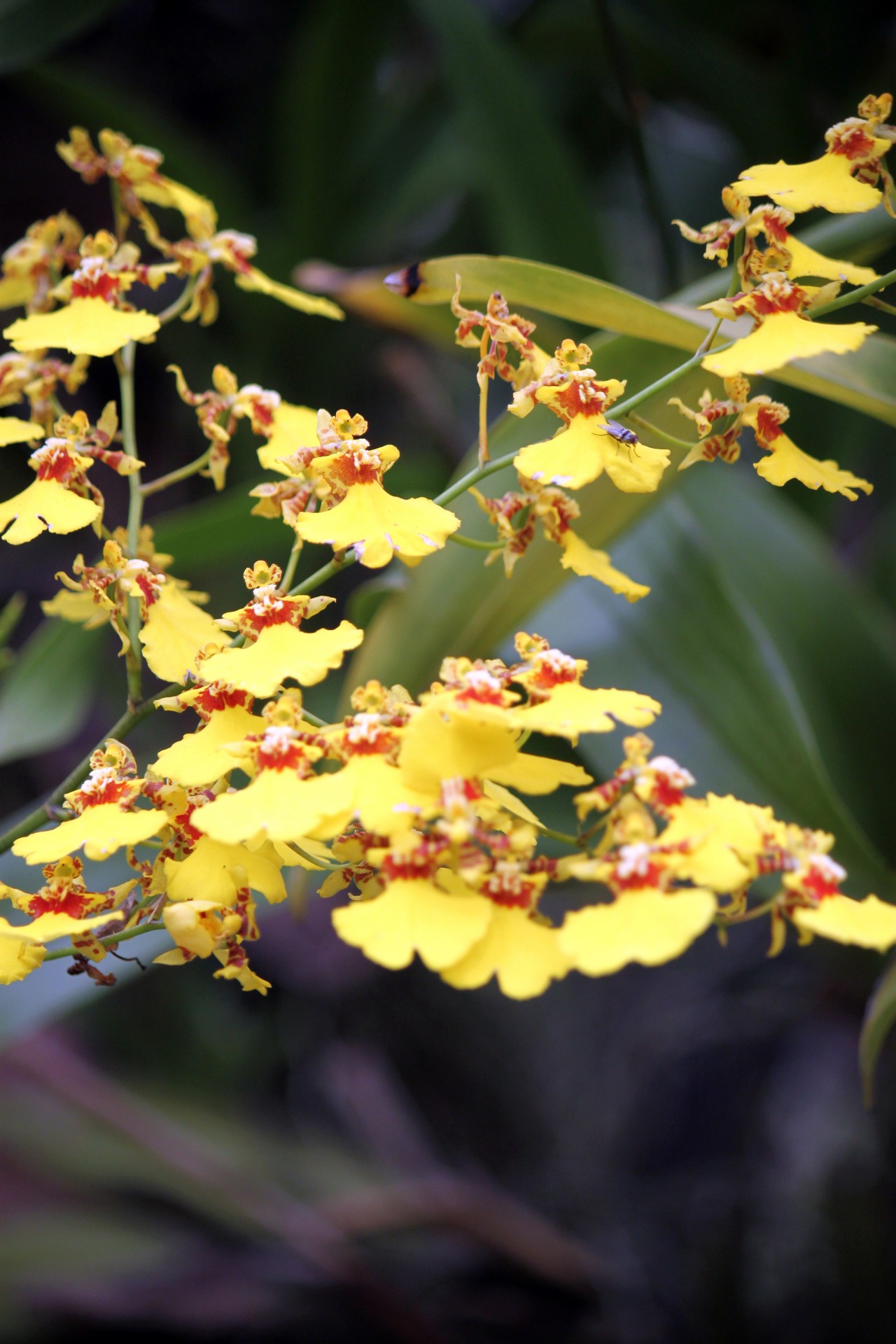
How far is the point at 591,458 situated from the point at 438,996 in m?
1.05

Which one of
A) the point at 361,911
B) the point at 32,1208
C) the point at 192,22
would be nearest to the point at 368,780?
the point at 361,911

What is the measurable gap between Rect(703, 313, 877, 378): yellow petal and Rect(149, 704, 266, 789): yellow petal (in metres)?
0.20

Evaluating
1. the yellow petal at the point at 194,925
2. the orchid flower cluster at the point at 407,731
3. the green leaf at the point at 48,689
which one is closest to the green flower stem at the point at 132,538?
the orchid flower cluster at the point at 407,731

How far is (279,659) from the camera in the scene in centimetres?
33

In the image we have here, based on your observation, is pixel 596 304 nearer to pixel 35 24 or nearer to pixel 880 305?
pixel 880 305

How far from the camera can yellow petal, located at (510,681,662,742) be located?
0.94ft

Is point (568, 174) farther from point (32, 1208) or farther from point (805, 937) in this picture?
point (32, 1208)

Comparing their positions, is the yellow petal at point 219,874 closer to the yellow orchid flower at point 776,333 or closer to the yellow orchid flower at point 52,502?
the yellow orchid flower at point 52,502

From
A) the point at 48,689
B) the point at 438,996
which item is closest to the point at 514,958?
the point at 48,689

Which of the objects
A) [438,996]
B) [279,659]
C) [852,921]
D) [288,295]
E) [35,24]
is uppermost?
[35,24]

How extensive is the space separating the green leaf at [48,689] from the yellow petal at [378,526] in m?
0.34

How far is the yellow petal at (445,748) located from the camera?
0.29 metres

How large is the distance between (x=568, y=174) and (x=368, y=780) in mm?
789

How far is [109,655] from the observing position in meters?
1.00
